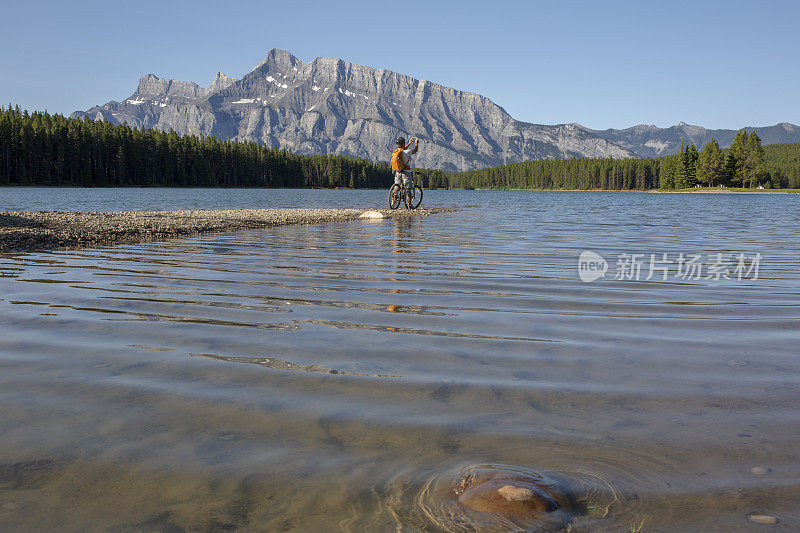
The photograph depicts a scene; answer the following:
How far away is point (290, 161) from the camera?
179750mm

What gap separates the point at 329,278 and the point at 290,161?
179228 millimetres

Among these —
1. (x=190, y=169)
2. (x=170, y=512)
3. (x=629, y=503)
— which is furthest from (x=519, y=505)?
(x=190, y=169)

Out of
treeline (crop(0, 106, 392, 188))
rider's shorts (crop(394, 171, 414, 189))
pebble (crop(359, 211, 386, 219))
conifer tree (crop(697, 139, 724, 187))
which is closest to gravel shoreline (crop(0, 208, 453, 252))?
pebble (crop(359, 211, 386, 219))

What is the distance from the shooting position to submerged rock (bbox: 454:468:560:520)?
2092mm

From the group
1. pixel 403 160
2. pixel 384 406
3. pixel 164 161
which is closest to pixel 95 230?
pixel 384 406

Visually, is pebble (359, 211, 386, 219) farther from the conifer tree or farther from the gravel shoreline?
the conifer tree

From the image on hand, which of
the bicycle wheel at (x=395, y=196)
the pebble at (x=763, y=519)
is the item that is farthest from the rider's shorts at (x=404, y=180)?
the pebble at (x=763, y=519)

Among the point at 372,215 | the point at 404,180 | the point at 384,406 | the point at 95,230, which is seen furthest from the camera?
the point at 404,180

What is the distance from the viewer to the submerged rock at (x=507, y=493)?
2.09 meters

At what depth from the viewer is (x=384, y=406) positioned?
3.13 metres

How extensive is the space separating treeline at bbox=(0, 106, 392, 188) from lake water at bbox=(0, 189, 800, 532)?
125530 millimetres

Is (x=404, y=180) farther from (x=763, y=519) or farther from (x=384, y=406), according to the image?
(x=763, y=519)

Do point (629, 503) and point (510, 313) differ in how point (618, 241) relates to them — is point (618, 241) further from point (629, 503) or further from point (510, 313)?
point (629, 503)

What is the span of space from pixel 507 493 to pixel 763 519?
989mm
